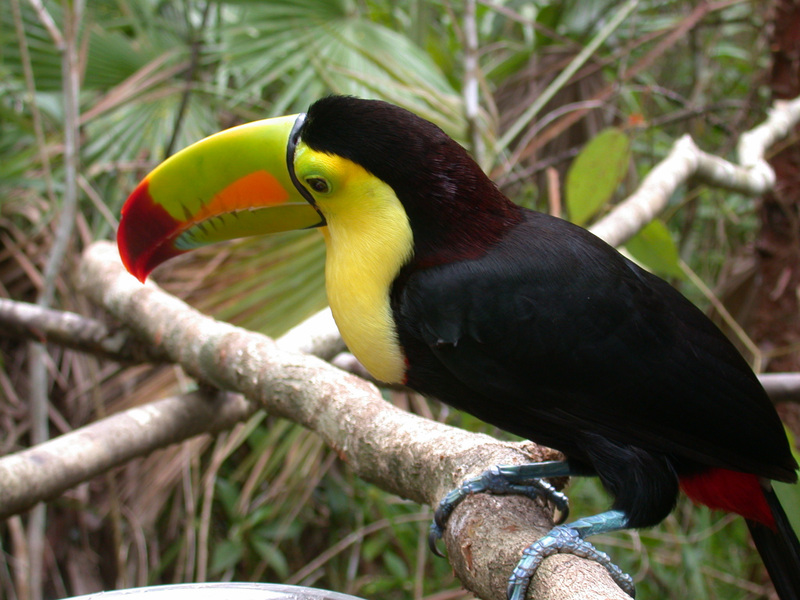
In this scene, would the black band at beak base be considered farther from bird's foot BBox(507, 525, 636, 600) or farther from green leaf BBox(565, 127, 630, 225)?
green leaf BBox(565, 127, 630, 225)

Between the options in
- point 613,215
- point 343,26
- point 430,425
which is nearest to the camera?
point 430,425

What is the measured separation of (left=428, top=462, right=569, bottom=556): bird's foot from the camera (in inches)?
53.2

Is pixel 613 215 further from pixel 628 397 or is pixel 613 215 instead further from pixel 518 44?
pixel 518 44

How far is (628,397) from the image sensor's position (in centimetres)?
133

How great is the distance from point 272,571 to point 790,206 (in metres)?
2.52

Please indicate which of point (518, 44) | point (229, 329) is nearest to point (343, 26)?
point (518, 44)

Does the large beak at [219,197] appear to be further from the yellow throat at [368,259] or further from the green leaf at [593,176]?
the green leaf at [593,176]

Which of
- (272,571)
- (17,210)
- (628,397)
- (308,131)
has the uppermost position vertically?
(308,131)

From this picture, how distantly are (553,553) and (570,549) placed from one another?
59mm

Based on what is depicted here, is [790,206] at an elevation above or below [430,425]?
above

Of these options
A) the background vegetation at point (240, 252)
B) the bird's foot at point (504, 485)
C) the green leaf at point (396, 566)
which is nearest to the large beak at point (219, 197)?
the bird's foot at point (504, 485)

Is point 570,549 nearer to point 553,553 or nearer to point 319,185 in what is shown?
point 553,553

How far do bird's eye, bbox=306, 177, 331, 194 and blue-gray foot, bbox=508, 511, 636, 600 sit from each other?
2.34ft

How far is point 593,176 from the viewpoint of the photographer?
7.49 ft
